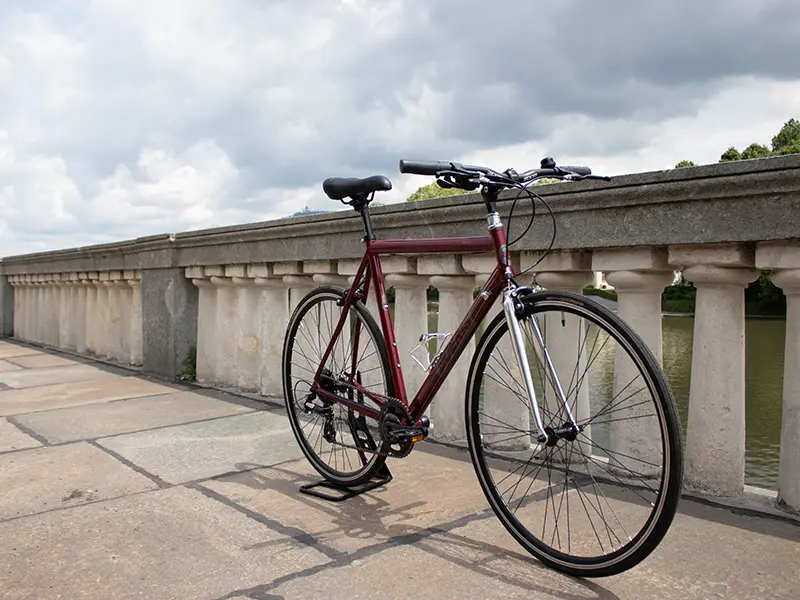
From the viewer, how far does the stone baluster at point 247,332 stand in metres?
5.45

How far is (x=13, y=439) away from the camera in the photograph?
4082mm

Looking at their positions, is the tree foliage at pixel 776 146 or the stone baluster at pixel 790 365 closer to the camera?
the stone baluster at pixel 790 365

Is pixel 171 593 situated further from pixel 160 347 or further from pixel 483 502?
pixel 160 347

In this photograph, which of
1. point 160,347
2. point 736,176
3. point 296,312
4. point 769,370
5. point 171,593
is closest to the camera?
point 171,593

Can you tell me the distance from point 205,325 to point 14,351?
489 centimetres

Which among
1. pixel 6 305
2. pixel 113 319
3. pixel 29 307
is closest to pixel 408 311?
pixel 113 319

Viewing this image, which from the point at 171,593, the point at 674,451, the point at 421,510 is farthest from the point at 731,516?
the point at 171,593

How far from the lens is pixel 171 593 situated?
214cm

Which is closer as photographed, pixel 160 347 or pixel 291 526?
pixel 291 526

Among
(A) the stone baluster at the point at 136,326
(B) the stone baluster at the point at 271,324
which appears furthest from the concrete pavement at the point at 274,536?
(A) the stone baluster at the point at 136,326

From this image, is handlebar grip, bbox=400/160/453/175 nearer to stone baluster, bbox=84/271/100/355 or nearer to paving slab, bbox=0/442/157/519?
paving slab, bbox=0/442/157/519

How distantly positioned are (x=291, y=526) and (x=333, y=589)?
22.6 inches

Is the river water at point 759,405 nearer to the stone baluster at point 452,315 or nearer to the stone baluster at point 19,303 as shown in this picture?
the stone baluster at point 452,315

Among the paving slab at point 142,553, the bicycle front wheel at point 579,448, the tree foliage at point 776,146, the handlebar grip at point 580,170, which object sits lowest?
the paving slab at point 142,553
